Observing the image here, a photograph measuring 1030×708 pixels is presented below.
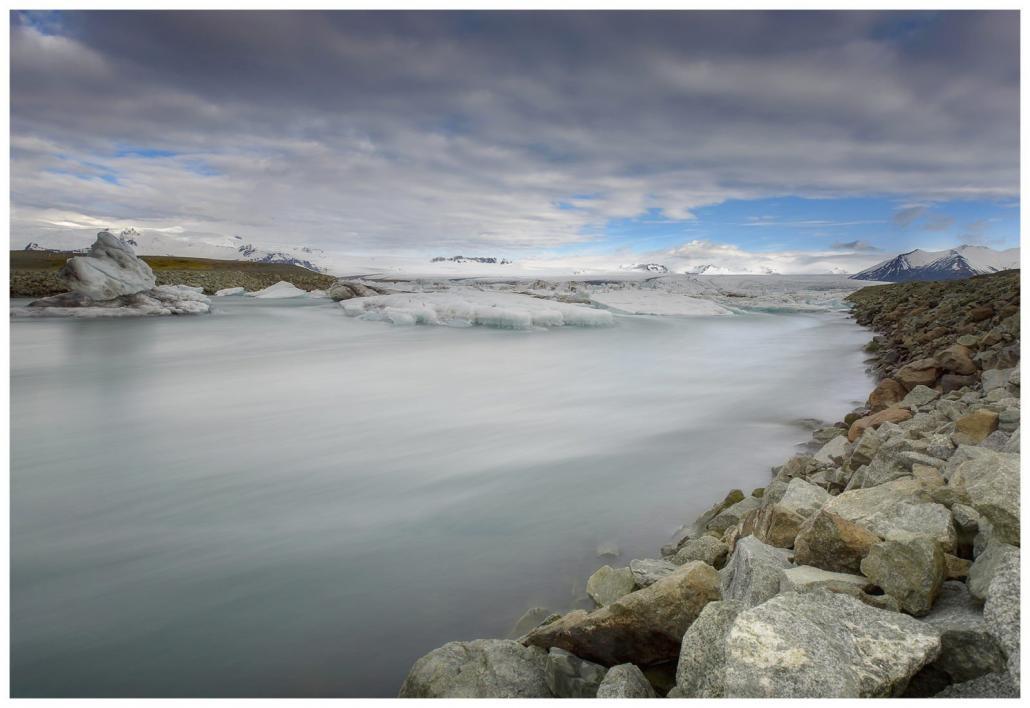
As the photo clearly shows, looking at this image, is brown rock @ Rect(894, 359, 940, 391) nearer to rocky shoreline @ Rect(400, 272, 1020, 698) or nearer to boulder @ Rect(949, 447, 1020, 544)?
rocky shoreline @ Rect(400, 272, 1020, 698)

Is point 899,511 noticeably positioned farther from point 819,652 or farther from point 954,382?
point 954,382

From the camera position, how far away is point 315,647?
2.66m

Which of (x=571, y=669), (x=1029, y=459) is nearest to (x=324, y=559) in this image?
(x=571, y=669)

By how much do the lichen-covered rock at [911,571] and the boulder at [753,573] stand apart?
0.31 metres

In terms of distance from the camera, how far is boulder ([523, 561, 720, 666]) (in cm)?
203

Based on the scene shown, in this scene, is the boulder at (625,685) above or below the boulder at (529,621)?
above

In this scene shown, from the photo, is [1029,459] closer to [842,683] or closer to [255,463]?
[842,683]

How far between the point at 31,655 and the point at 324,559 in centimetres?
136

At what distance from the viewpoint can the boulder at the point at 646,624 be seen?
203 cm

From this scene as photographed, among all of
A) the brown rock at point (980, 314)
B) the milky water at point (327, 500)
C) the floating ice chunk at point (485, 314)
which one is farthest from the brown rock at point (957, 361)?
the floating ice chunk at point (485, 314)

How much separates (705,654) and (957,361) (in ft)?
23.2

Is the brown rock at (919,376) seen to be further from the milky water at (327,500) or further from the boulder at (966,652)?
the boulder at (966,652)

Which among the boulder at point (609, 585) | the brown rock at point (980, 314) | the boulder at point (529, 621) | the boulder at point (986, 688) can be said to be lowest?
the boulder at point (529, 621)
